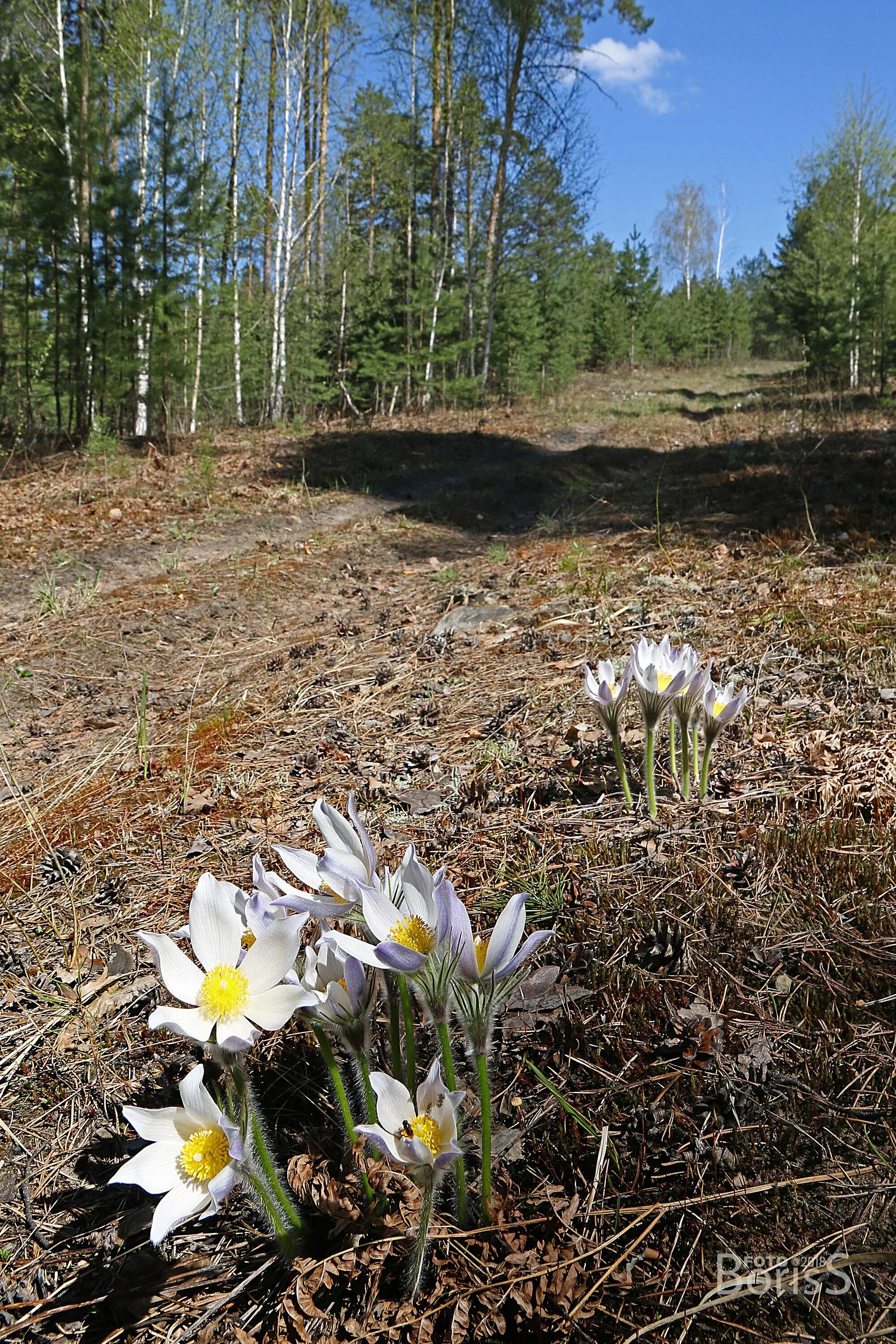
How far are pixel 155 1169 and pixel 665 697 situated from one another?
1.48m

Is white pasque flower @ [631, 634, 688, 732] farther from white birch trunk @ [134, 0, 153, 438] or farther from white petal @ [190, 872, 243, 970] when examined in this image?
white birch trunk @ [134, 0, 153, 438]

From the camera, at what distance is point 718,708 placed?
2.05 m

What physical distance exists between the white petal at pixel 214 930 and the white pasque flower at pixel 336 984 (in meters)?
0.11

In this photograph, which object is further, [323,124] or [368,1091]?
[323,124]

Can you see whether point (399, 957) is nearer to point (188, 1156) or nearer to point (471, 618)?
point (188, 1156)

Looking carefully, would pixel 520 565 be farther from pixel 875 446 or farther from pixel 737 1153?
pixel 875 446

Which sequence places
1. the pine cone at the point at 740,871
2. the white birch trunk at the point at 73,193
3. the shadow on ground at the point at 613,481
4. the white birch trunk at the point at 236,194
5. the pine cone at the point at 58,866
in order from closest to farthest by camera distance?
1. the pine cone at the point at 740,871
2. the pine cone at the point at 58,866
3. the shadow on ground at the point at 613,481
4. the white birch trunk at the point at 73,193
5. the white birch trunk at the point at 236,194

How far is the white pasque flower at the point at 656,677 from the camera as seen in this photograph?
190 cm

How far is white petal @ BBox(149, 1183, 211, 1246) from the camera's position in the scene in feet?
2.94

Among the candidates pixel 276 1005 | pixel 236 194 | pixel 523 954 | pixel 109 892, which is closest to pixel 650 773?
pixel 523 954

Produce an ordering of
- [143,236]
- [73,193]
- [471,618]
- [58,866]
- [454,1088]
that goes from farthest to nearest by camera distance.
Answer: [143,236] < [73,193] < [471,618] < [58,866] < [454,1088]

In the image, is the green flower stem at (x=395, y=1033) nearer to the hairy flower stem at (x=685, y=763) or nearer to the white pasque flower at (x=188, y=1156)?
the white pasque flower at (x=188, y=1156)

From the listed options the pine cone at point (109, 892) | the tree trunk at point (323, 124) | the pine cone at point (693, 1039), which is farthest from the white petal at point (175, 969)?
the tree trunk at point (323, 124)

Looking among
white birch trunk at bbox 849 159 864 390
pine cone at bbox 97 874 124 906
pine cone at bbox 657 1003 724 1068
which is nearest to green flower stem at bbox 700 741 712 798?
pine cone at bbox 657 1003 724 1068
